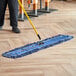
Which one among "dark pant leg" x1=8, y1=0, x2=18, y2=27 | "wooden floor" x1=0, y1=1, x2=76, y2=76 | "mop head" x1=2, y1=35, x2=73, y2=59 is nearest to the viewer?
"wooden floor" x1=0, y1=1, x2=76, y2=76

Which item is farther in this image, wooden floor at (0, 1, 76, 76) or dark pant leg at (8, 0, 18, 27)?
dark pant leg at (8, 0, 18, 27)

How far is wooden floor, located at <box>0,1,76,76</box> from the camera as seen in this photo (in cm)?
242

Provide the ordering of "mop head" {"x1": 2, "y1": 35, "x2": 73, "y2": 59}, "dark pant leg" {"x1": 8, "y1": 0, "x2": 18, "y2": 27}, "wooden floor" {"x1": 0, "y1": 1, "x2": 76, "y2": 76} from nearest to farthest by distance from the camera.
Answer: "wooden floor" {"x1": 0, "y1": 1, "x2": 76, "y2": 76}, "mop head" {"x1": 2, "y1": 35, "x2": 73, "y2": 59}, "dark pant leg" {"x1": 8, "y1": 0, "x2": 18, "y2": 27}

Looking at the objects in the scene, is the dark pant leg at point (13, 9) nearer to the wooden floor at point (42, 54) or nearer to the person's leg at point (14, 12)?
the person's leg at point (14, 12)

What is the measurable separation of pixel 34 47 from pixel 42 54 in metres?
0.22

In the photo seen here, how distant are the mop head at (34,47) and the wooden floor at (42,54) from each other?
7cm

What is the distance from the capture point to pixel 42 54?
2928 millimetres

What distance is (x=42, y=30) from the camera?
161 inches

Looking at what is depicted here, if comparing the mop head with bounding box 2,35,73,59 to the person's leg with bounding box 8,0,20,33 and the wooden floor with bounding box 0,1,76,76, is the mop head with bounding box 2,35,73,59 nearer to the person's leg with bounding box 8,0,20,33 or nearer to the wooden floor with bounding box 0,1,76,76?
the wooden floor with bounding box 0,1,76,76

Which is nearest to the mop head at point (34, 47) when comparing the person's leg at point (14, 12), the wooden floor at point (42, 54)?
the wooden floor at point (42, 54)

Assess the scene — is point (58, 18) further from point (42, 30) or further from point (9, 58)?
point (9, 58)

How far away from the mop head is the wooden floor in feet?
0.23

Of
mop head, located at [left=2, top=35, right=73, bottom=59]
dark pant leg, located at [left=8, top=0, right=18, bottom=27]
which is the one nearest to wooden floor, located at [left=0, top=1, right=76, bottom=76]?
mop head, located at [left=2, top=35, right=73, bottom=59]

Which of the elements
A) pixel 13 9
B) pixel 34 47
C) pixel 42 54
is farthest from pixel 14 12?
pixel 42 54
